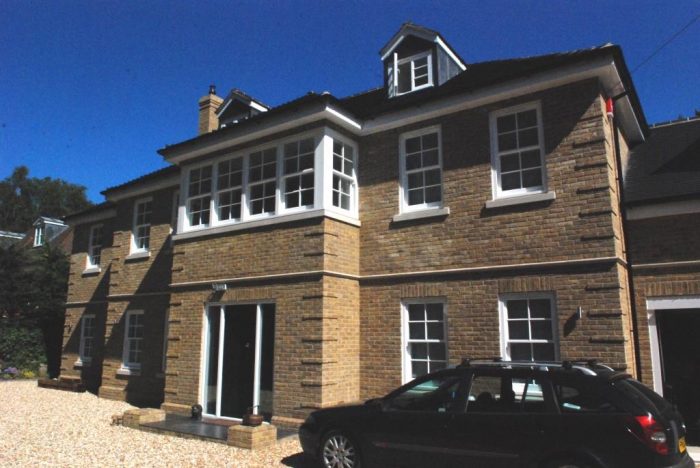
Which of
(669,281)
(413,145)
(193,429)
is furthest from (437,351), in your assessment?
(193,429)

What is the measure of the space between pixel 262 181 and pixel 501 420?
Result: 7.98 m

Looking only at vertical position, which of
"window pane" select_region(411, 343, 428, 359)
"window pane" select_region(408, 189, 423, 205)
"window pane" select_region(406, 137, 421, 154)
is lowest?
"window pane" select_region(411, 343, 428, 359)

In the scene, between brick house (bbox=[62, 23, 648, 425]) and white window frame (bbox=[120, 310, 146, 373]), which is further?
white window frame (bbox=[120, 310, 146, 373])

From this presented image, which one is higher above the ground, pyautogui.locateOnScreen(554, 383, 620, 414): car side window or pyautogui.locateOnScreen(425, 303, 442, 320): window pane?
pyautogui.locateOnScreen(425, 303, 442, 320): window pane

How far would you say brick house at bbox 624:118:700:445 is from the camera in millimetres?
9148

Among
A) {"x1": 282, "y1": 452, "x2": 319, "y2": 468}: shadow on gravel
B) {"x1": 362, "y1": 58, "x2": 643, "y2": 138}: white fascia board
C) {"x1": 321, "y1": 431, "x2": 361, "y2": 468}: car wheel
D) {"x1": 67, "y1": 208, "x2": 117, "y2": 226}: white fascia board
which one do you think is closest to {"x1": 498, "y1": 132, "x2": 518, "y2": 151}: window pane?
{"x1": 362, "y1": 58, "x2": 643, "y2": 138}: white fascia board

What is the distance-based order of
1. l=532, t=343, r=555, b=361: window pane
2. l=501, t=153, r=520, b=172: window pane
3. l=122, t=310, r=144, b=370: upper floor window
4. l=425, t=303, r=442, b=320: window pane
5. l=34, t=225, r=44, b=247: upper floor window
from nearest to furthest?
l=532, t=343, r=555, b=361: window pane, l=501, t=153, r=520, b=172: window pane, l=425, t=303, r=442, b=320: window pane, l=122, t=310, r=144, b=370: upper floor window, l=34, t=225, r=44, b=247: upper floor window

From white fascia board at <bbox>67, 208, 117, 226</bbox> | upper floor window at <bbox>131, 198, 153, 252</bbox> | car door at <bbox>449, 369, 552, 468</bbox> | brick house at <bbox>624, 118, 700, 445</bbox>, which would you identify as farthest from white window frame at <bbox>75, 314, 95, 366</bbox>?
brick house at <bbox>624, 118, 700, 445</bbox>

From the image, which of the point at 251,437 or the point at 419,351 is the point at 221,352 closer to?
the point at 251,437

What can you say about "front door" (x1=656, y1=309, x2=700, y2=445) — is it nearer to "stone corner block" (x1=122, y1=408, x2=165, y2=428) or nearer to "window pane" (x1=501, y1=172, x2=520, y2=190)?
"window pane" (x1=501, y1=172, x2=520, y2=190)

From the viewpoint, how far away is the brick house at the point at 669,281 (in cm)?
915

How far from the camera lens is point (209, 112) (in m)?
18.6

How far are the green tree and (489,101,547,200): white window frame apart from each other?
2730 inches

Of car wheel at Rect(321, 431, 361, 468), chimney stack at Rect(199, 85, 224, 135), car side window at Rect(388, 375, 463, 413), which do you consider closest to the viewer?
car side window at Rect(388, 375, 463, 413)
